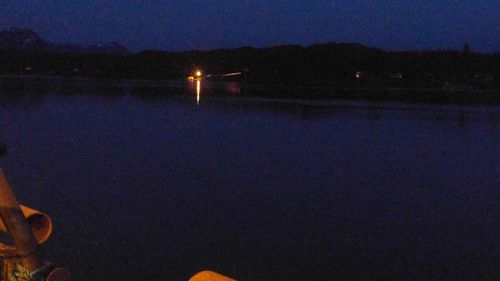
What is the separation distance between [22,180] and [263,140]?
37.2 ft

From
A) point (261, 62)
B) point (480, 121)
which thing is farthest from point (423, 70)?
point (480, 121)

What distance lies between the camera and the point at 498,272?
30.7ft

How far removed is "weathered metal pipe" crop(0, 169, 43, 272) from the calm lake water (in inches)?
205

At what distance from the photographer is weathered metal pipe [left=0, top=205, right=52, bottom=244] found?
3428 mm

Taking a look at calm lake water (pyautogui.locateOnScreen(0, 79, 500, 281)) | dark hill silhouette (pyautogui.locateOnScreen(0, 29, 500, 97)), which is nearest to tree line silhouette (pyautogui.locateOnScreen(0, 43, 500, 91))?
dark hill silhouette (pyautogui.locateOnScreen(0, 29, 500, 97))

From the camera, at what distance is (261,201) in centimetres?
1321

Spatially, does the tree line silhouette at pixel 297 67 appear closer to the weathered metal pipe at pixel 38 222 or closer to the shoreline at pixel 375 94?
the shoreline at pixel 375 94

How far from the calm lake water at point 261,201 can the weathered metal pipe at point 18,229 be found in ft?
17.1

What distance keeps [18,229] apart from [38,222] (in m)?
0.45

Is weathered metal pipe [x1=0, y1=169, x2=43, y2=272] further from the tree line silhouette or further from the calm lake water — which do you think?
the tree line silhouette

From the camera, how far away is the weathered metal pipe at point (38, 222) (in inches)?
135

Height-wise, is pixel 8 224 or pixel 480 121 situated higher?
pixel 8 224

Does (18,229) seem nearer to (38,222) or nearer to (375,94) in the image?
(38,222)

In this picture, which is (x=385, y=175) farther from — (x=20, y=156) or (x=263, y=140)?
(x=20, y=156)
